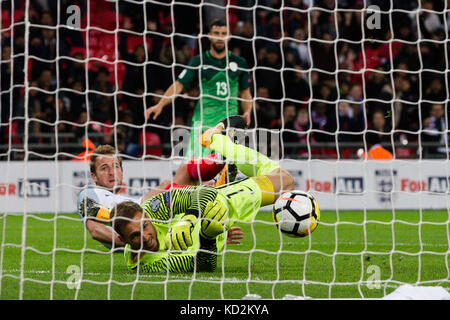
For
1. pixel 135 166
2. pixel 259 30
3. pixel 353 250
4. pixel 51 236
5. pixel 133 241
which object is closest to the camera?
pixel 133 241

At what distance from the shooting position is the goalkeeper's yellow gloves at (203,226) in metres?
4.91

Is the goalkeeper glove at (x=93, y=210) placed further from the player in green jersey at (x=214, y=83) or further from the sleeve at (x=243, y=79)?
the sleeve at (x=243, y=79)

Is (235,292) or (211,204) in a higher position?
(211,204)

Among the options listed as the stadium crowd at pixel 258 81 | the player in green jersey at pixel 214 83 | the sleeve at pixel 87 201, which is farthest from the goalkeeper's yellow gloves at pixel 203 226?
the stadium crowd at pixel 258 81

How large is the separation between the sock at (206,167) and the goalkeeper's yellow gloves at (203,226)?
31.1 inches

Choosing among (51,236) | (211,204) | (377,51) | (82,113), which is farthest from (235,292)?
(377,51)

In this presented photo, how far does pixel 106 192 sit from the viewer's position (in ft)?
19.7

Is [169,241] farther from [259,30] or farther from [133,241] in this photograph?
[259,30]

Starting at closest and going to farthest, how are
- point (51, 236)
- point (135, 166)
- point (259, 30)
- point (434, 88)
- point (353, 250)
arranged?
point (353, 250) → point (51, 236) → point (135, 166) → point (434, 88) → point (259, 30)

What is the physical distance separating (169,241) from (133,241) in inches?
12.6

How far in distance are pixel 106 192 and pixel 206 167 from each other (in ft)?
2.75

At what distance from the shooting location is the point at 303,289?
4301 millimetres

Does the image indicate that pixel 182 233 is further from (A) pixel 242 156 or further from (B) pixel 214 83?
(B) pixel 214 83

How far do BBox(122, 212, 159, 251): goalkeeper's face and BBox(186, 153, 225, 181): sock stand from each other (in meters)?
0.94
